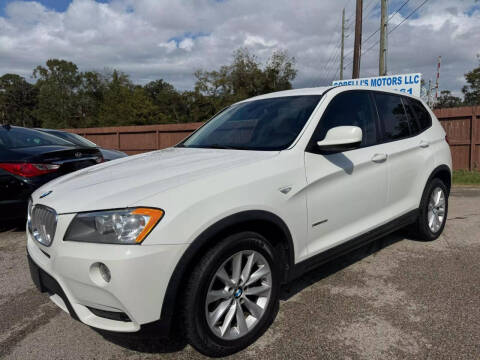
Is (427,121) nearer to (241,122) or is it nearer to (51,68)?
(241,122)

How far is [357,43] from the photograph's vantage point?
49.6 ft

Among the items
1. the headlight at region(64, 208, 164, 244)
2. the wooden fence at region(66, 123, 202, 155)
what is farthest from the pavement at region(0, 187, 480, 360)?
the wooden fence at region(66, 123, 202, 155)

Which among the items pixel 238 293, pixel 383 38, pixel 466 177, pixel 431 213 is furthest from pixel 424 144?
pixel 383 38

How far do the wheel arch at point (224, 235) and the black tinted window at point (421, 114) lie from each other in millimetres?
2543

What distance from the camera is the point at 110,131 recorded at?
17891 mm

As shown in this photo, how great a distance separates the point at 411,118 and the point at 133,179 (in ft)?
10.2

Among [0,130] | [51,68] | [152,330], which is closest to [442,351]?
[152,330]

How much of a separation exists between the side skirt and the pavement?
0.36 m

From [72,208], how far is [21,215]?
288cm

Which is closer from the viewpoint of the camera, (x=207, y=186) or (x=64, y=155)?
(x=207, y=186)

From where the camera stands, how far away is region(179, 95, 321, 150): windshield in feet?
9.38

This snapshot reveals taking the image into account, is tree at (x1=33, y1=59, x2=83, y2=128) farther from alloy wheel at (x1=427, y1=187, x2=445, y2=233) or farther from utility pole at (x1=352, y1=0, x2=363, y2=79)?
alloy wheel at (x1=427, y1=187, x2=445, y2=233)

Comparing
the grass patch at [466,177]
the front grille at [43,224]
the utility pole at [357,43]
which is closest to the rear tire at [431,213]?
the front grille at [43,224]

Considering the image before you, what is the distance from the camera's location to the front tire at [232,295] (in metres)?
2.04
